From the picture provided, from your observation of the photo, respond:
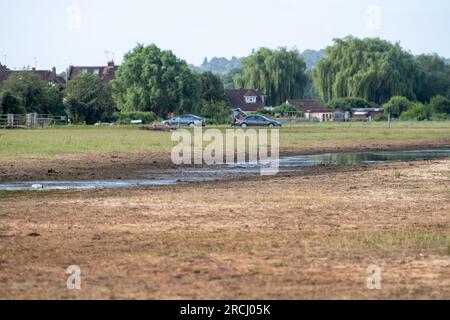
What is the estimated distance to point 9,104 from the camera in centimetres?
8138

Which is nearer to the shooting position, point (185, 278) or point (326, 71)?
point (185, 278)

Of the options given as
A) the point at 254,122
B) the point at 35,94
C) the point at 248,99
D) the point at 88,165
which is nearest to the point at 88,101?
the point at 35,94

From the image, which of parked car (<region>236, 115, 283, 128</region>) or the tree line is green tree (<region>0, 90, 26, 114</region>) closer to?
the tree line

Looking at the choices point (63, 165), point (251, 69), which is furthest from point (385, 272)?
point (251, 69)

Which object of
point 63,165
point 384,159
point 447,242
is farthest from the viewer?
point 384,159

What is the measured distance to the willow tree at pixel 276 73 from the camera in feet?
466

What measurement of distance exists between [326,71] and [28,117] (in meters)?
62.8

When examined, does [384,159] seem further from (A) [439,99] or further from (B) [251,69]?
(B) [251,69]

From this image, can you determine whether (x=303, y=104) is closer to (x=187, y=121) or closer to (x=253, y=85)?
(x=253, y=85)

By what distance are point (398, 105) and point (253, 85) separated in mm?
25857

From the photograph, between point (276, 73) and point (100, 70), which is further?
point (100, 70)

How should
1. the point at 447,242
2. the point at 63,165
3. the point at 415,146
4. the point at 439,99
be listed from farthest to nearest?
the point at 439,99 → the point at 415,146 → the point at 63,165 → the point at 447,242

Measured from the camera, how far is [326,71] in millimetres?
132375

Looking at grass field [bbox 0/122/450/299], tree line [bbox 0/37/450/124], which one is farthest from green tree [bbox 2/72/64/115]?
grass field [bbox 0/122/450/299]
